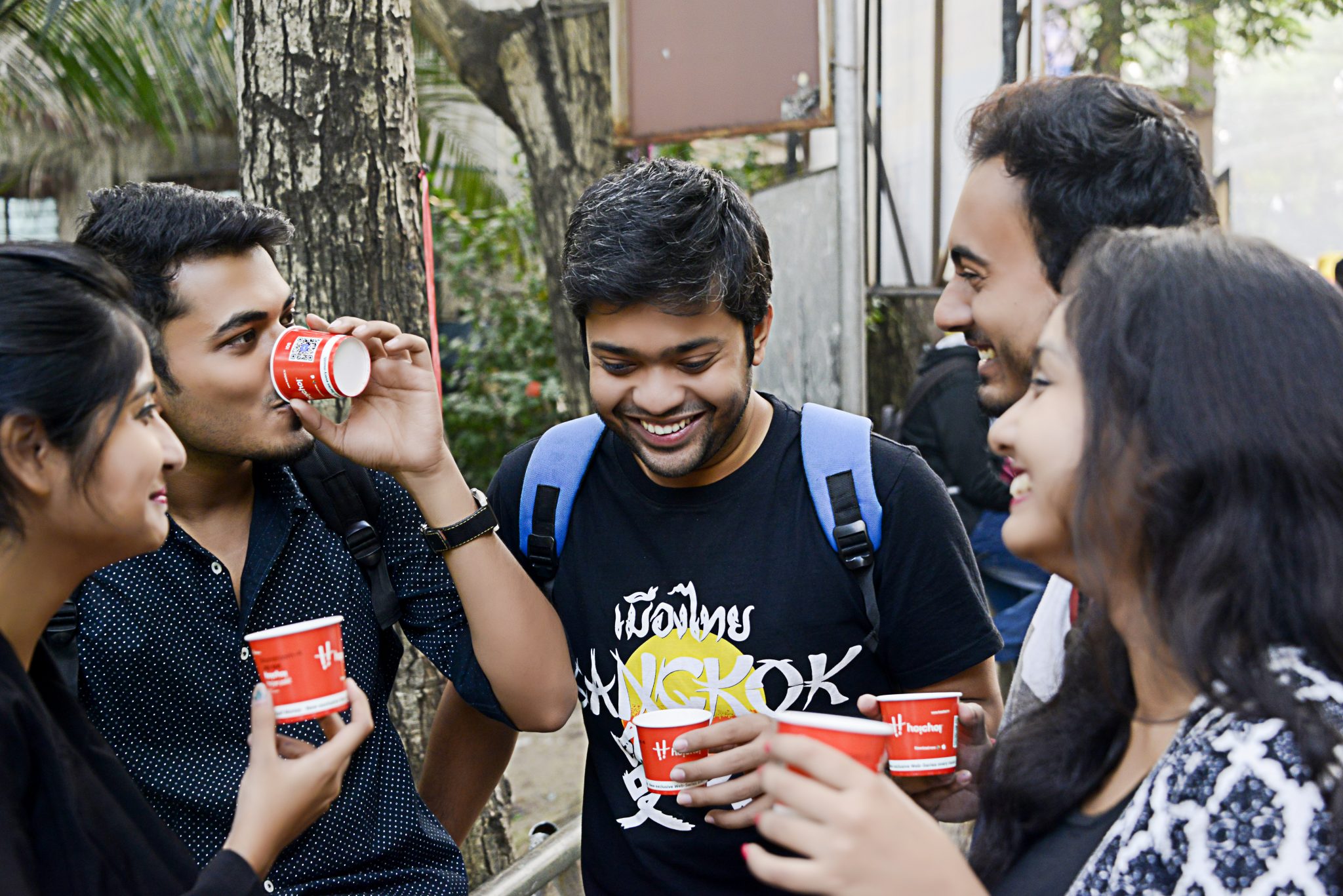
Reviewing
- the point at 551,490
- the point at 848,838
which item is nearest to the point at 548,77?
the point at 551,490

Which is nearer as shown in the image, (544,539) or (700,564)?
(700,564)

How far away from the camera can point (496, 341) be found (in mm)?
9211

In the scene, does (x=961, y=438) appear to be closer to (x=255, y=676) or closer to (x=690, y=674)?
(x=690, y=674)

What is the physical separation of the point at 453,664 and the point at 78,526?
34.9 inches

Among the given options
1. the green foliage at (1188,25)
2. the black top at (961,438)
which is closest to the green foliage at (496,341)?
the black top at (961,438)

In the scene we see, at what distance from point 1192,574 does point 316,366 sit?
1.55m

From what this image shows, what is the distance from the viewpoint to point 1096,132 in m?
2.10

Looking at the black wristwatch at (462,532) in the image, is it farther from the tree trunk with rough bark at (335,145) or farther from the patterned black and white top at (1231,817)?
the patterned black and white top at (1231,817)

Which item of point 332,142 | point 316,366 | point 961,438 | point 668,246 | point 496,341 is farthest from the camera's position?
point 496,341

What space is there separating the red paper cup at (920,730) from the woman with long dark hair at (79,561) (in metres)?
0.88

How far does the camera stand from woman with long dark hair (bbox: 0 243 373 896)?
1531mm

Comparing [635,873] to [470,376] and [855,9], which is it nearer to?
[855,9]

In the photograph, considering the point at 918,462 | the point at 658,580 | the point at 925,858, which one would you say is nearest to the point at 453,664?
the point at 658,580

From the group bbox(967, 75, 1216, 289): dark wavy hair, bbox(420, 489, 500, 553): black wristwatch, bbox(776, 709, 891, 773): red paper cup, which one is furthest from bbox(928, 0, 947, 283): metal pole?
bbox(776, 709, 891, 773): red paper cup
